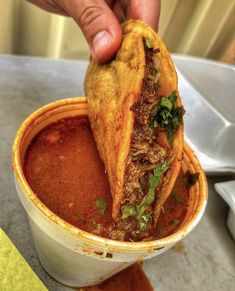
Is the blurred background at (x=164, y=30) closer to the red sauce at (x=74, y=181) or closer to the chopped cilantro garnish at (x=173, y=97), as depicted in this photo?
the red sauce at (x=74, y=181)

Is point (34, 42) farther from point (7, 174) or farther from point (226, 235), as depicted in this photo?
point (226, 235)

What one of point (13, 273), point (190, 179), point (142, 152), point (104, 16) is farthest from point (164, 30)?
point (13, 273)

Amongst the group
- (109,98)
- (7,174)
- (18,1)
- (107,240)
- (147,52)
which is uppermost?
(147,52)

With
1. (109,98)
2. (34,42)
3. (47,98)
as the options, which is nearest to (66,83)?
(47,98)

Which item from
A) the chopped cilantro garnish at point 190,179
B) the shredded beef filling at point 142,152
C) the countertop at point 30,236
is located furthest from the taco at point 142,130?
the countertop at point 30,236

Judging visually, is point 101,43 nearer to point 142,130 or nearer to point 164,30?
point 142,130

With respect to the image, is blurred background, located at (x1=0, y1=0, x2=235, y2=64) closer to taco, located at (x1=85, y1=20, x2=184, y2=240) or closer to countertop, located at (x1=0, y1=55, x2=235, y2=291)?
countertop, located at (x1=0, y1=55, x2=235, y2=291)
